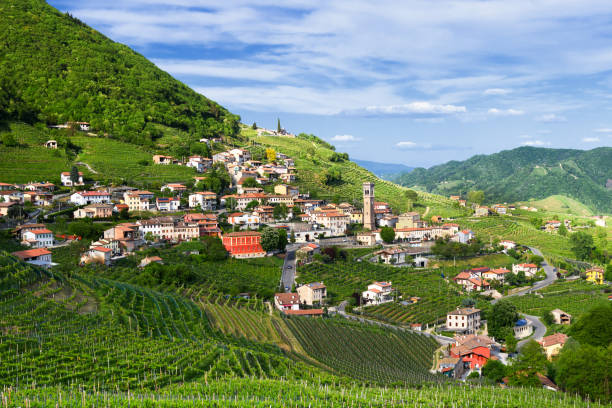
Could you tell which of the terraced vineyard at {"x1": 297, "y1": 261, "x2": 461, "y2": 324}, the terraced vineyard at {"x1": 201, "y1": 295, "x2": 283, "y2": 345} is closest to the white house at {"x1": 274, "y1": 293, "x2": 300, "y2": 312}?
the terraced vineyard at {"x1": 201, "y1": 295, "x2": 283, "y2": 345}

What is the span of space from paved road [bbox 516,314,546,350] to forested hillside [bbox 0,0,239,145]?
2268 inches

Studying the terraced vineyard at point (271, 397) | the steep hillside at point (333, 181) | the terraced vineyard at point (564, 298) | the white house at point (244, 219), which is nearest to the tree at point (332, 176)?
the steep hillside at point (333, 181)

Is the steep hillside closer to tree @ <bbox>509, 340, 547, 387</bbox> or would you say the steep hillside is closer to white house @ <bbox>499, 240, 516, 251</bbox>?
white house @ <bbox>499, 240, 516, 251</bbox>

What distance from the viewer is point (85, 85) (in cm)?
8962

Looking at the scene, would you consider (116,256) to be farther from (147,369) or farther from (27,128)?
(27,128)

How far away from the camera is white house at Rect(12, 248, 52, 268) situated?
Answer: 39.2 m

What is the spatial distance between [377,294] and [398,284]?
555 centimetres

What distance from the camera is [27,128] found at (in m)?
75.1

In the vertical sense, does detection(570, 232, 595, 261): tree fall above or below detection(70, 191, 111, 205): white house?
below

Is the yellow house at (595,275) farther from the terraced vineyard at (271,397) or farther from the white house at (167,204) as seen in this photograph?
the white house at (167,204)

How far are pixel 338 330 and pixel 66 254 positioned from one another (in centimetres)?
2372

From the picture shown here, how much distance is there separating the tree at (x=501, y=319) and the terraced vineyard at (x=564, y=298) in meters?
6.16

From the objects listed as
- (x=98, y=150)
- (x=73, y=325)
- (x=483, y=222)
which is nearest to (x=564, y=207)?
(x=483, y=222)

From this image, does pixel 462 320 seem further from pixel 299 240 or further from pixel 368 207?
pixel 368 207
